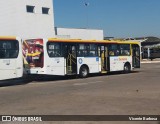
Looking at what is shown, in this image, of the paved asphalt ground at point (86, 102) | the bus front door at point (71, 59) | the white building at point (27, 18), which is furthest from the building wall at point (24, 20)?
the paved asphalt ground at point (86, 102)

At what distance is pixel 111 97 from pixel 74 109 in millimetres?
3106

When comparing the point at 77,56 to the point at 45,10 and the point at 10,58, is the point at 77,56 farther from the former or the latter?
the point at 45,10

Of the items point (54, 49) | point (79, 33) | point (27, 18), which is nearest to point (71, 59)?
point (54, 49)

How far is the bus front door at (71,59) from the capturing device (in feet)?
85.9

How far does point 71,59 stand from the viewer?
1040 inches

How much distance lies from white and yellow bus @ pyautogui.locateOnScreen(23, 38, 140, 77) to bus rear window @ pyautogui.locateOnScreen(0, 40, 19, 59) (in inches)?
90.2

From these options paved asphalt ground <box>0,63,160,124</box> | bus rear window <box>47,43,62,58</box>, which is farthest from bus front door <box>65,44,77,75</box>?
paved asphalt ground <box>0,63,160,124</box>

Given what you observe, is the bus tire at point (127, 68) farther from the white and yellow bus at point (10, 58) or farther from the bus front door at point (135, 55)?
the white and yellow bus at point (10, 58)

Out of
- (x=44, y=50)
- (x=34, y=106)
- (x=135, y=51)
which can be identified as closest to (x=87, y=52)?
(x=44, y=50)

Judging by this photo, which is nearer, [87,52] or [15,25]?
[87,52]

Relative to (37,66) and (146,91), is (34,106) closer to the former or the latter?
(146,91)

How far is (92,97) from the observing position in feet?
51.6

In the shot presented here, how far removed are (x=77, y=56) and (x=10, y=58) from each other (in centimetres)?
594

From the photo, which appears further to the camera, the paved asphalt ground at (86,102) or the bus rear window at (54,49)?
the bus rear window at (54,49)
